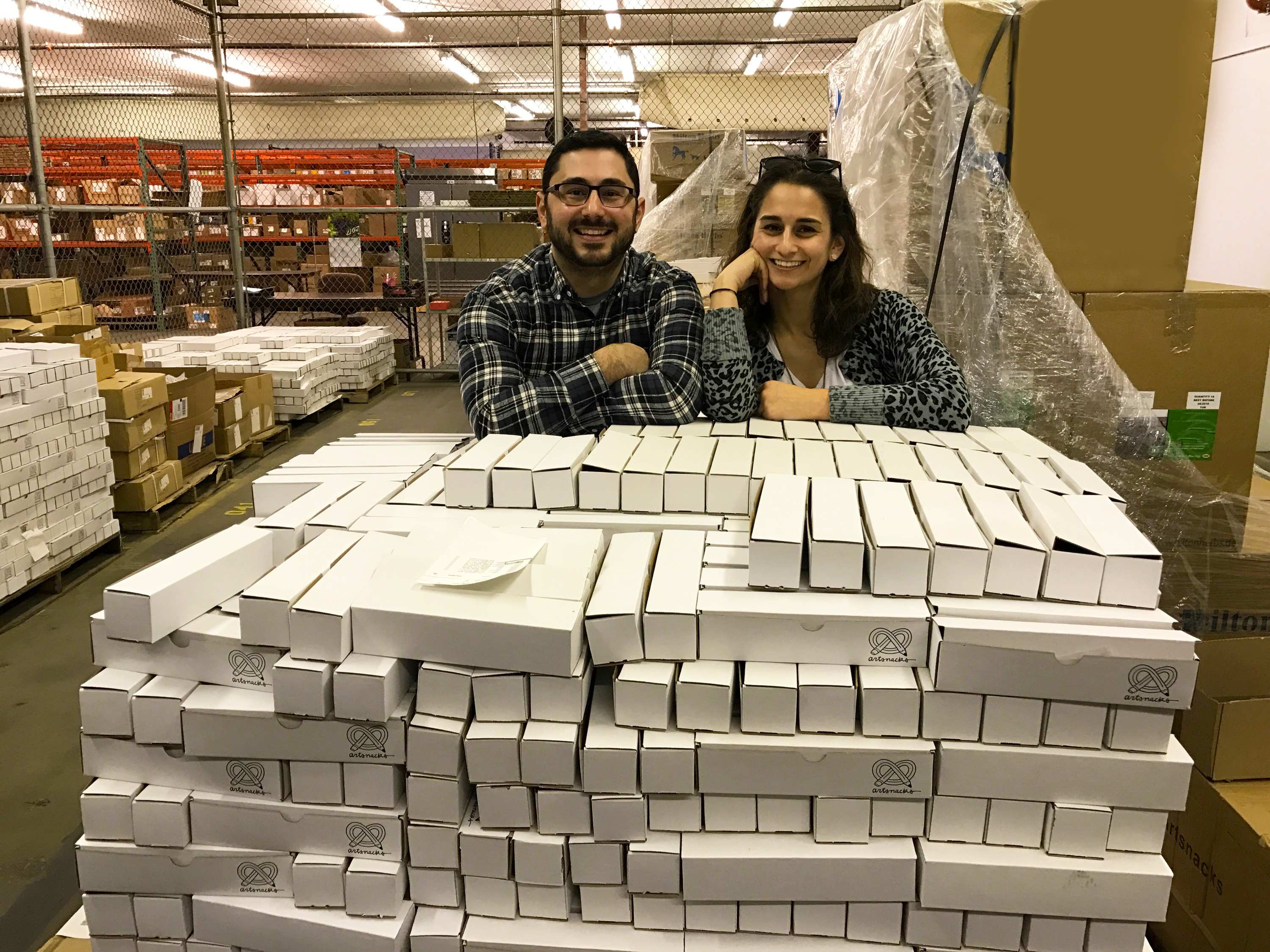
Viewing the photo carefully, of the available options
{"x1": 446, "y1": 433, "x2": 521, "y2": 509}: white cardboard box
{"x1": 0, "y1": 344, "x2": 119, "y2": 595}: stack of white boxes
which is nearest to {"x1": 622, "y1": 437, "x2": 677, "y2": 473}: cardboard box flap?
{"x1": 446, "y1": 433, "x2": 521, "y2": 509}: white cardboard box

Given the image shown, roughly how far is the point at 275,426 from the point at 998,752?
6.48 m

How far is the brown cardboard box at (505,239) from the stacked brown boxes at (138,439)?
4.28 metres

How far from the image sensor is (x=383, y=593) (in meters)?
1.25

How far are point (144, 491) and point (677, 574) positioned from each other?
14.2 ft

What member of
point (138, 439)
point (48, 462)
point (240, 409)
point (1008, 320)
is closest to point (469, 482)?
point (1008, 320)

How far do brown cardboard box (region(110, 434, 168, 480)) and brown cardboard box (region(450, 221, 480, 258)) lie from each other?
435 cm

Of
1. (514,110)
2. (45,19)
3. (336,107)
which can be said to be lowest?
(45,19)

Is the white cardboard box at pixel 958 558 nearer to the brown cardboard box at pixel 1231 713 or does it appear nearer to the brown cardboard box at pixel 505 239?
the brown cardboard box at pixel 1231 713

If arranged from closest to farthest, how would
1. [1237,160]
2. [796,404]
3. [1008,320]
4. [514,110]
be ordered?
[796,404], [1008,320], [1237,160], [514,110]

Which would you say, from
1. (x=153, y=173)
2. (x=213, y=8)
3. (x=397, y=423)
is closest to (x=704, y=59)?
(x=153, y=173)

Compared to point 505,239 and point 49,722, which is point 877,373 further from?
point 505,239

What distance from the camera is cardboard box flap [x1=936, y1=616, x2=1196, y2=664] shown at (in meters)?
1.16

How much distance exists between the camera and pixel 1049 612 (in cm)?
122

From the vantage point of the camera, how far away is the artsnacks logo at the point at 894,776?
120 centimetres
